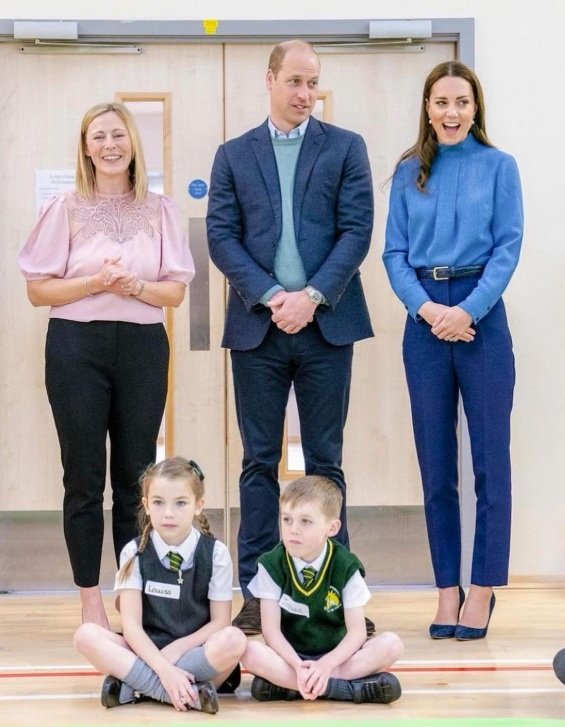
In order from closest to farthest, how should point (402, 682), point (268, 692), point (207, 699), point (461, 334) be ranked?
point (207, 699) → point (268, 692) → point (402, 682) → point (461, 334)

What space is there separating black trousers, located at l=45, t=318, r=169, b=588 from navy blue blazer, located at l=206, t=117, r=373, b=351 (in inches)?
11.3

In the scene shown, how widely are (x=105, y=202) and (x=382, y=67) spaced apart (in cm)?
128

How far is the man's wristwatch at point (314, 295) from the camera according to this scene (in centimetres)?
314

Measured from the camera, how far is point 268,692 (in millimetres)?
2605

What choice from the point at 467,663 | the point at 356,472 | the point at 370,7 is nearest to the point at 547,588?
the point at 356,472

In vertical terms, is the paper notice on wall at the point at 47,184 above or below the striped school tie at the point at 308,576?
above

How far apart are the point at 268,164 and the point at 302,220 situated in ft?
0.64

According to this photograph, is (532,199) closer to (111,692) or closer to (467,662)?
(467,662)

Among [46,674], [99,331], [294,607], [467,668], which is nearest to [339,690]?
[294,607]

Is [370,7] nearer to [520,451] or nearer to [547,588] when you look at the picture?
[520,451]

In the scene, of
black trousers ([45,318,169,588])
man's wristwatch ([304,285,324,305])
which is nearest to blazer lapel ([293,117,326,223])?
man's wristwatch ([304,285,324,305])

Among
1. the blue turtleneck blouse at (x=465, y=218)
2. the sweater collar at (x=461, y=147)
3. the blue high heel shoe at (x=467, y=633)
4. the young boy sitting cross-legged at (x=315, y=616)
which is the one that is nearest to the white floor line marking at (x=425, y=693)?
the young boy sitting cross-legged at (x=315, y=616)

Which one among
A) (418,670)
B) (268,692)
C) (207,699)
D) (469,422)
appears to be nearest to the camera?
(207,699)

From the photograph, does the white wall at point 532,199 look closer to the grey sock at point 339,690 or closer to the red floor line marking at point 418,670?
the red floor line marking at point 418,670
